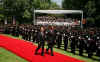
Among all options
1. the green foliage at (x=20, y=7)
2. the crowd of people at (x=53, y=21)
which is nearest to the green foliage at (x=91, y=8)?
the crowd of people at (x=53, y=21)

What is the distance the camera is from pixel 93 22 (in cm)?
3278

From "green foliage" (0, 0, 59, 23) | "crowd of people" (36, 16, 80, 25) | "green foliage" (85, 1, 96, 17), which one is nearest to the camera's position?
"crowd of people" (36, 16, 80, 25)

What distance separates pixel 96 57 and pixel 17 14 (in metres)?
32.2

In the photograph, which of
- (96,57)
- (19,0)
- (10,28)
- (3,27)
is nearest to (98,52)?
(96,57)

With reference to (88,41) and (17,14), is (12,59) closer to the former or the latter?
(88,41)

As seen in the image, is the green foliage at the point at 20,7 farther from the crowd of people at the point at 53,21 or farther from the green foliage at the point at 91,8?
the crowd of people at the point at 53,21

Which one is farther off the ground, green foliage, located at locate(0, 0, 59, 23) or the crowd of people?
green foliage, located at locate(0, 0, 59, 23)

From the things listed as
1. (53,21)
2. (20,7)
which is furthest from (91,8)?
(20,7)

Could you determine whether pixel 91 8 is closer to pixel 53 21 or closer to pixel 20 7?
pixel 53 21

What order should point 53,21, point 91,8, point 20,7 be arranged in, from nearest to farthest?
point 53,21, point 91,8, point 20,7

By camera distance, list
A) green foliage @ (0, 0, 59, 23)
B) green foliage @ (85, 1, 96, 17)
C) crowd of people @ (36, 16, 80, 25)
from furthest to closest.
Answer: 1. green foliage @ (0, 0, 59, 23)
2. green foliage @ (85, 1, 96, 17)
3. crowd of people @ (36, 16, 80, 25)

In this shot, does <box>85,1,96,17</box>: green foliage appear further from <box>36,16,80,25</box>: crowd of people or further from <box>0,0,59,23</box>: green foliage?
<box>0,0,59,23</box>: green foliage

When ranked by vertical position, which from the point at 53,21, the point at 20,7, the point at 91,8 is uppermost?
the point at 20,7

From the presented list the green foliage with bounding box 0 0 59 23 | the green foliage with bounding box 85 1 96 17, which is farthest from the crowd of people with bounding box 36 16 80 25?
the green foliage with bounding box 0 0 59 23
